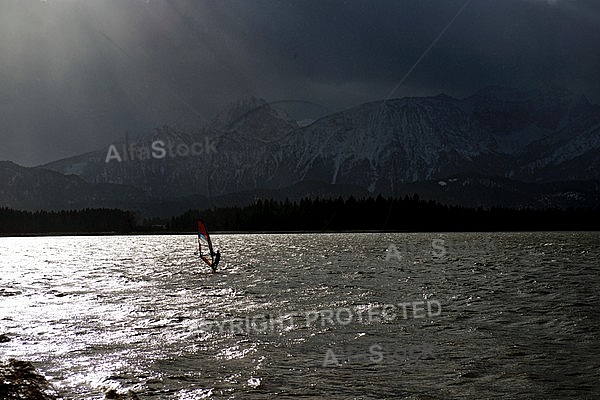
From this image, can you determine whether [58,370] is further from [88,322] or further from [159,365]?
[88,322]

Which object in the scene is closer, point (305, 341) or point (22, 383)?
point (22, 383)

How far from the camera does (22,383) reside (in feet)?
63.1

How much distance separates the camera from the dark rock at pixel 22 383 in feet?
58.1

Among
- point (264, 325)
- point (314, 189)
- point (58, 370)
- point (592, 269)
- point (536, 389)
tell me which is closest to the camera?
point (536, 389)

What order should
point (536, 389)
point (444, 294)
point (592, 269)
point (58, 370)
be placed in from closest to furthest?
point (536, 389) < point (58, 370) < point (444, 294) < point (592, 269)

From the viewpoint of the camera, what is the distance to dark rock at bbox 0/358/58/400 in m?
17.7

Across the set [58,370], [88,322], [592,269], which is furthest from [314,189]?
[592,269]

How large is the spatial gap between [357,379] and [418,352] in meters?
6.02

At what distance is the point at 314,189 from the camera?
39969mm

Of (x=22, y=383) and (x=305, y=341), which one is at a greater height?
(x=22, y=383)

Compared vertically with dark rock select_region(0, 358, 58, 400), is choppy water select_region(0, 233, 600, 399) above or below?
below

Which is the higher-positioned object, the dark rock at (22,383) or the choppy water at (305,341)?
the dark rock at (22,383)

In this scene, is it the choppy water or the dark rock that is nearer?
the dark rock

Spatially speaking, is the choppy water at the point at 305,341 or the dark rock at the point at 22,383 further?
the choppy water at the point at 305,341
